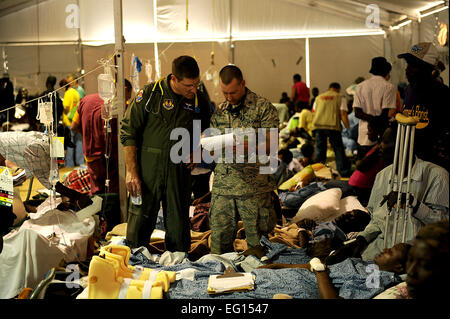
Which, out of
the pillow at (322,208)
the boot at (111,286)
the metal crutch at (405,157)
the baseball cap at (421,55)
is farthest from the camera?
the pillow at (322,208)

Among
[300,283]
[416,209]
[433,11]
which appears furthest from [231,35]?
[300,283]

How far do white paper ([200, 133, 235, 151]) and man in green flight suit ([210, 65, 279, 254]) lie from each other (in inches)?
2.9

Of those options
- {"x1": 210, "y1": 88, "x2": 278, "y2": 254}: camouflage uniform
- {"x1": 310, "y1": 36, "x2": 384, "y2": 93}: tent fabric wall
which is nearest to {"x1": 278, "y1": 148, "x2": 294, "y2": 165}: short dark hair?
{"x1": 210, "y1": 88, "x2": 278, "y2": 254}: camouflage uniform

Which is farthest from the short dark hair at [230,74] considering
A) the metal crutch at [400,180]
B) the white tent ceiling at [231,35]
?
the white tent ceiling at [231,35]

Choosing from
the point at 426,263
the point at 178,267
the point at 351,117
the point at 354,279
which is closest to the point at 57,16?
the point at 351,117

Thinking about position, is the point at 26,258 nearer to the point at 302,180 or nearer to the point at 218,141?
the point at 218,141

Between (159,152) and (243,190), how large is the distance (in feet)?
2.08

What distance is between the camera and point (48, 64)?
29.5ft

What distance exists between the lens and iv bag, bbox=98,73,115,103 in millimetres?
4531

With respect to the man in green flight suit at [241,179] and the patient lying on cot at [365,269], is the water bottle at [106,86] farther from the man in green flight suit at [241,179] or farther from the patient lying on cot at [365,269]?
the patient lying on cot at [365,269]

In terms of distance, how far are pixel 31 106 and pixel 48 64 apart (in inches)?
96.3

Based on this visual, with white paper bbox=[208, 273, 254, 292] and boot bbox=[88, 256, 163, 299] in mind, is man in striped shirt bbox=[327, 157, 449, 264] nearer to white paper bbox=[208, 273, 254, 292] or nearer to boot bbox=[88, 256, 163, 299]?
white paper bbox=[208, 273, 254, 292]

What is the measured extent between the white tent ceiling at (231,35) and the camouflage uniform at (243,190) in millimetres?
1935

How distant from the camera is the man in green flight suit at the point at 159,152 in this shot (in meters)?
3.68
